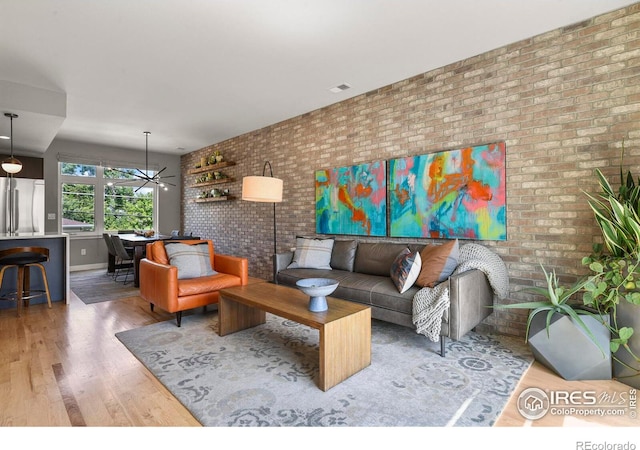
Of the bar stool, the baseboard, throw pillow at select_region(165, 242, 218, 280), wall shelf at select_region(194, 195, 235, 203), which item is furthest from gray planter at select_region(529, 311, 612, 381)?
the baseboard

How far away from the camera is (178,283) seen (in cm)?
327

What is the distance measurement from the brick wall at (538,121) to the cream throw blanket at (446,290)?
0.18 m

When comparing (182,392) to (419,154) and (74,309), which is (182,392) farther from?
(419,154)

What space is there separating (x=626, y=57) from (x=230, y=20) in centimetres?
310

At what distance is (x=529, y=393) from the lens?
6.61 feet

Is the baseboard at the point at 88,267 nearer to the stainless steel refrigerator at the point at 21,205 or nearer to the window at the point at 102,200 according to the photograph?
the window at the point at 102,200

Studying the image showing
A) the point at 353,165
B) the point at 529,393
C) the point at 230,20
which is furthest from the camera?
the point at 353,165

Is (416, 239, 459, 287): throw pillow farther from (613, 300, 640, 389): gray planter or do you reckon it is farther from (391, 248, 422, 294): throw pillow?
(613, 300, 640, 389): gray planter

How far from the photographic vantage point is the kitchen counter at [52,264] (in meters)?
4.09

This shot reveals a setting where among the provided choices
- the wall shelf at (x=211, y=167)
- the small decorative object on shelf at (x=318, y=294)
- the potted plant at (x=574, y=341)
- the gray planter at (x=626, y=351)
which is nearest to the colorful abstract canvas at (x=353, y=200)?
the small decorative object on shelf at (x=318, y=294)

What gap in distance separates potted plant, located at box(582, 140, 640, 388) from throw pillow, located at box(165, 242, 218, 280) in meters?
3.51

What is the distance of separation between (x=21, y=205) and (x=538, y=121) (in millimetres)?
7829

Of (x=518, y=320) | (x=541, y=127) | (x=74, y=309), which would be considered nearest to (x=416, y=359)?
(x=518, y=320)

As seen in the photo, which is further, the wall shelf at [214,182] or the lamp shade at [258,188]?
the wall shelf at [214,182]
